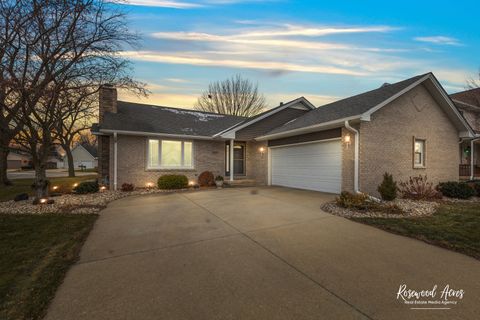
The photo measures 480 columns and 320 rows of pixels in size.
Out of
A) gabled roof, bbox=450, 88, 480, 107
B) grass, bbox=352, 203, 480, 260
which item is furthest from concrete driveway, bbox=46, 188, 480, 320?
gabled roof, bbox=450, 88, 480, 107

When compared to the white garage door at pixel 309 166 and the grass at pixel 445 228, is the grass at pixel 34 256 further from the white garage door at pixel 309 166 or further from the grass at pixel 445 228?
the white garage door at pixel 309 166

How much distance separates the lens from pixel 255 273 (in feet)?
9.93

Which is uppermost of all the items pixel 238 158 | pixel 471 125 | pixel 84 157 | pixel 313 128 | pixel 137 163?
pixel 471 125

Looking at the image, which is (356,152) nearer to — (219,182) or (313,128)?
(313,128)

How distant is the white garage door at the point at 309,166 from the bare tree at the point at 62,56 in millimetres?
9083

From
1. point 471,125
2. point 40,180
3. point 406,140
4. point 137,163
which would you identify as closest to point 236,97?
point 137,163

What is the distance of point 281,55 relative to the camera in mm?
12383

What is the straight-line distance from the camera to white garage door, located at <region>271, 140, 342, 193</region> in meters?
9.71

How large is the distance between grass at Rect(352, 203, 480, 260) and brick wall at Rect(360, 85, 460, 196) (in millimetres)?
2757

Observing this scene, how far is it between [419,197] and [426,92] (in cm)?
545

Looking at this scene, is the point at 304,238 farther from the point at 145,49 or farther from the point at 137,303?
the point at 145,49

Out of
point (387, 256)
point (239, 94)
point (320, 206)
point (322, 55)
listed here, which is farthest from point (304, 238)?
point (239, 94)

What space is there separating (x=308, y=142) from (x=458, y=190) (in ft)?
21.4

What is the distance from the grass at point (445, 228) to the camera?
4.00 metres
